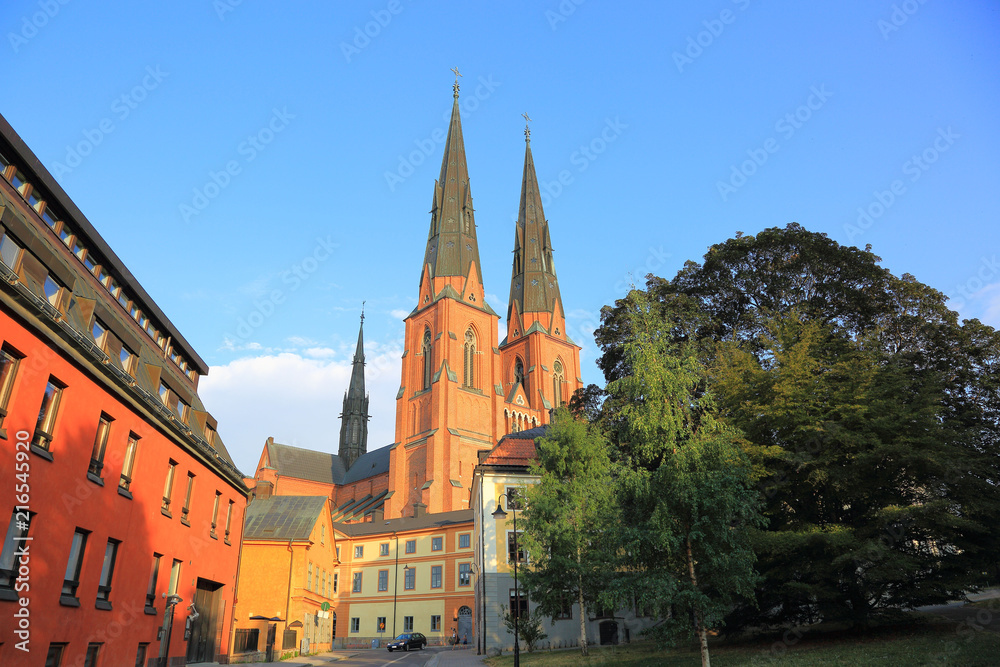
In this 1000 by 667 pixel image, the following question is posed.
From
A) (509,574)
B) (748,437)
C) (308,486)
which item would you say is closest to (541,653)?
(509,574)

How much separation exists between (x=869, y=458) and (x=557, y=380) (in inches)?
2366

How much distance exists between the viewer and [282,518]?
104 feet

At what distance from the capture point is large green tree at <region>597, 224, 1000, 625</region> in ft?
61.6

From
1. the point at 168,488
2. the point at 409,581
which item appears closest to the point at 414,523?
the point at 409,581

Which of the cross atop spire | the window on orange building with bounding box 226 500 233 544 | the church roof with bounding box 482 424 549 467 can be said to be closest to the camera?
the window on orange building with bounding box 226 500 233 544

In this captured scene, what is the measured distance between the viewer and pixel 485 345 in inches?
2884

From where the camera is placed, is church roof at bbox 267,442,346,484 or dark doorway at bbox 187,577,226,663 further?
church roof at bbox 267,442,346,484

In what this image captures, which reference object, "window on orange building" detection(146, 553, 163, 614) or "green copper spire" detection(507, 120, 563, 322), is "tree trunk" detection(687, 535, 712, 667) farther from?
"green copper spire" detection(507, 120, 563, 322)

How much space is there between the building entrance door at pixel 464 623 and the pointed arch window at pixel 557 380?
34095 mm

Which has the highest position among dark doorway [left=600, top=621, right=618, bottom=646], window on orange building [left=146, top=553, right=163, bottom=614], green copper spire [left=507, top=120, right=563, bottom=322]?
green copper spire [left=507, top=120, right=563, bottom=322]

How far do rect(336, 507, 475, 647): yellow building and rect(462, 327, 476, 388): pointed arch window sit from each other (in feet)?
59.9

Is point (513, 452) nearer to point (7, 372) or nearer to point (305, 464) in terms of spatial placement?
point (7, 372)

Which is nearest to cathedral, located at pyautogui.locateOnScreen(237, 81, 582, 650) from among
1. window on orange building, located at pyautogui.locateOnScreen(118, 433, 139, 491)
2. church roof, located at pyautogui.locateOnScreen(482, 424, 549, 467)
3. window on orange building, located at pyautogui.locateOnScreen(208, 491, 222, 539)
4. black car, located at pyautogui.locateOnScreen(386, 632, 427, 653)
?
church roof, located at pyautogui.locateOnScreen(482, 424, 549, 467)

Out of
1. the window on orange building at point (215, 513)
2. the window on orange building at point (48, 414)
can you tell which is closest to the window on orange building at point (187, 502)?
the window on orange building at point (215, 513)
